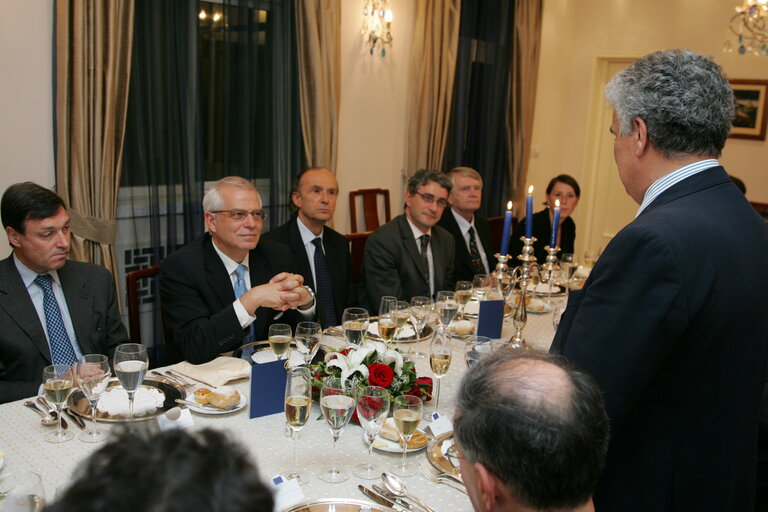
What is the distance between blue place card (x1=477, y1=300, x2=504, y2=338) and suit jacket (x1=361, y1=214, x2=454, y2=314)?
911mm

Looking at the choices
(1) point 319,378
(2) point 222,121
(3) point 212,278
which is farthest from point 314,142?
(1) point 319,378

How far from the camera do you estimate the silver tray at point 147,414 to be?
1847 mm

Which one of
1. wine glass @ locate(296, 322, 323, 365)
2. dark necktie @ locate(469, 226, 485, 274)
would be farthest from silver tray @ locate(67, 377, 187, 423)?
dark necktie @ locate(469, 226, 485, 274)

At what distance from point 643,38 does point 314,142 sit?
4.00 m

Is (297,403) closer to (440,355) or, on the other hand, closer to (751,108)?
(440,355)

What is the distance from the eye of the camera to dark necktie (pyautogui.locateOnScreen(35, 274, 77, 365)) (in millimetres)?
2469

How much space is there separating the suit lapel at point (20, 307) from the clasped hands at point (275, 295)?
721 millimetres

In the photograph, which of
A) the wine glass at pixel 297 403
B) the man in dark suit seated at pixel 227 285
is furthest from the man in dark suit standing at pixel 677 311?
the man in dark suit seated at pixel 227 285

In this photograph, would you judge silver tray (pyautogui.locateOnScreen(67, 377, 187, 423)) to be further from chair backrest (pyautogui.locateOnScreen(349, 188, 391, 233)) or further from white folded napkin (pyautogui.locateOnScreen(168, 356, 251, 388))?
chair backrest (pyautogui.locateOnScreen(349, 188, 391, 233))

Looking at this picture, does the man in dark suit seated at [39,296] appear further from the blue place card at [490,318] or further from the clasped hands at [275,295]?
the blue place card at [490,318]

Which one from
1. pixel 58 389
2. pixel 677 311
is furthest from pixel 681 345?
pixel 58 389

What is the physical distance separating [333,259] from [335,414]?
2169 millimetres

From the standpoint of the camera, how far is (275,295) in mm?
2502

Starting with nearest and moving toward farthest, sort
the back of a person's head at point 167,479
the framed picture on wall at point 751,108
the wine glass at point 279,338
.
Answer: the back of a person's head at point 167,479 → the wine glass at point 279,338 → the framed picture on wall at point 751,108
